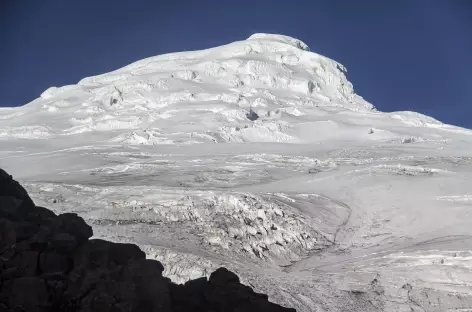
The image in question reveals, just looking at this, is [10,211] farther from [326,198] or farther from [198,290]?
[326,198]

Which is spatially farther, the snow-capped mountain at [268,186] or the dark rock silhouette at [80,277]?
the snow-capped mountain at [268,186]

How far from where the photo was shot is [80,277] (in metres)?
12.6

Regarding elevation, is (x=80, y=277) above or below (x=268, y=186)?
below

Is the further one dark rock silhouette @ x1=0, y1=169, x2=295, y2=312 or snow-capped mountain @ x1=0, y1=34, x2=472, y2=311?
snow-capped mountain @ x1=0, y1=34, x2=472, y2=311

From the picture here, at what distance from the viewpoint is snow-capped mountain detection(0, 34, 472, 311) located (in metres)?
20.2

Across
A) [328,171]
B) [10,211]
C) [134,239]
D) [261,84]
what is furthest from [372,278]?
[261,84]

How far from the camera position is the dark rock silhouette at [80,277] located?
11938 millimetres

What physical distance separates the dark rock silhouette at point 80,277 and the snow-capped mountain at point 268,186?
5.06m

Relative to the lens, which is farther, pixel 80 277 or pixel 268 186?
pixel 268 186

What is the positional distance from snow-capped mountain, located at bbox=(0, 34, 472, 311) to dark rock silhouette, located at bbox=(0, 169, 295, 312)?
5.06m

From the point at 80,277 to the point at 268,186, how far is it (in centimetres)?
2171

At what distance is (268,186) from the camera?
33625 millimetres

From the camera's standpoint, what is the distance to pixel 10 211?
45.4 ft

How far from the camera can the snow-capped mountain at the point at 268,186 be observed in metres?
20.2
